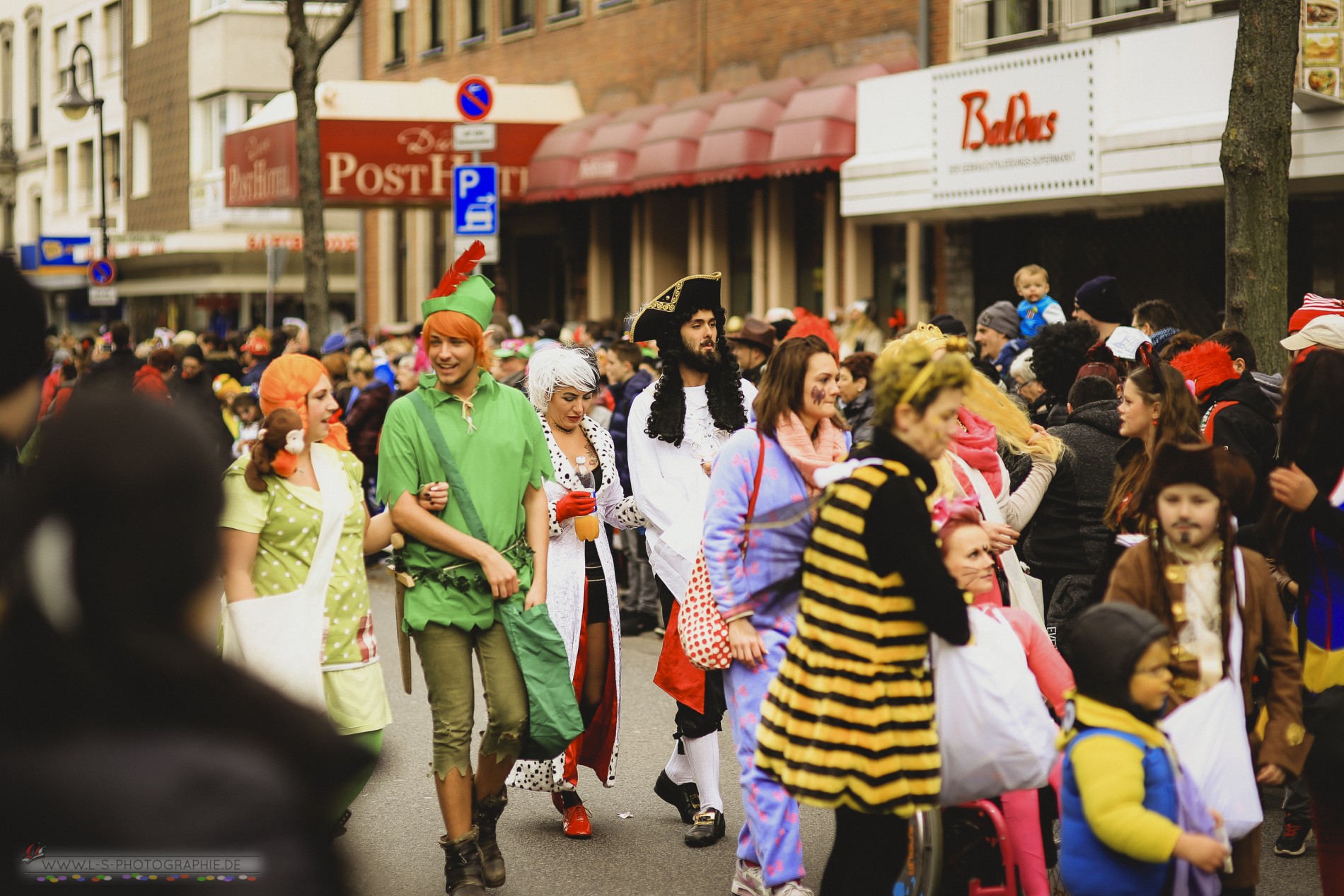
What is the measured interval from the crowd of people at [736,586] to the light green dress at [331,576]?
1cm

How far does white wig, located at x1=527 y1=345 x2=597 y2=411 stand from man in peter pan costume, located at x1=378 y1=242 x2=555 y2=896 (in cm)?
77

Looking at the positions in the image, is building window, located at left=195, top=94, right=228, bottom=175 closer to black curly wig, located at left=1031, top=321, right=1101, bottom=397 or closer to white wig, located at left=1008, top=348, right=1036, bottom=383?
white wig, located at left=1008, top=348, right=1036, bottom=383

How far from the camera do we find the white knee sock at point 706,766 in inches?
247

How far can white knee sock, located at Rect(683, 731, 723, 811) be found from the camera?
247 inches

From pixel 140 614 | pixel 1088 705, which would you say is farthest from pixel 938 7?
pixel 140 614

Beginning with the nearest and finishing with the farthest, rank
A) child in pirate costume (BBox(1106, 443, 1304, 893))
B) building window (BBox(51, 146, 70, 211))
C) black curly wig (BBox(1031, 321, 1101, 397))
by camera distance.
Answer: child in pirate costume (BBox(1106, 443, 1304, 893)) → black curly wig (BBox(1031, 321, 1101, 397)) → building window (BBox(51, 146, 70, 211))

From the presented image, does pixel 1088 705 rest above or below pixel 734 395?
below

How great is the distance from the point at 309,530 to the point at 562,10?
22.1 m

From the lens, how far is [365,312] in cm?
3291

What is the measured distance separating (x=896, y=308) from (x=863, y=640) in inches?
592

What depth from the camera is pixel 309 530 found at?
200 inches

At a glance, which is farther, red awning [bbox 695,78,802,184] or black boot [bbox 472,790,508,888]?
red awning [bbox 695,78,802,184]

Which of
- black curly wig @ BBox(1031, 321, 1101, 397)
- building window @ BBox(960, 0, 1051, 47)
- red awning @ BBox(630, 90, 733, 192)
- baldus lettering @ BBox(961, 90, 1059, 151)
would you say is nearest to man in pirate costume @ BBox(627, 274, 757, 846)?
black curly wig @ BBox(1031, 321, 1101, 397)

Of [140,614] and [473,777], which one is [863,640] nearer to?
Result: [473,777]
